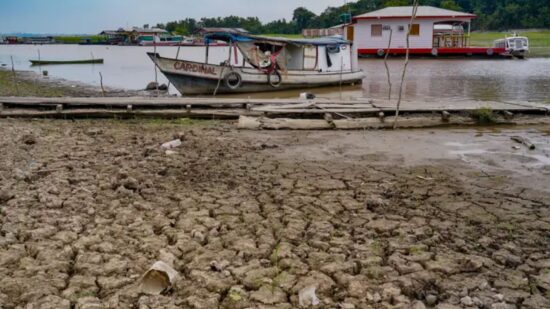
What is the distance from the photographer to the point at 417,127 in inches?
373

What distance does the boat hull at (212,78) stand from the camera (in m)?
15.8

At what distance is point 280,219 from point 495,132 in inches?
258

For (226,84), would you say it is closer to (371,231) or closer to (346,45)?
(346,45)

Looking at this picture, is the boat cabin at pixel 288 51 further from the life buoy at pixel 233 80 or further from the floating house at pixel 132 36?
the floating house at pixel 132 36

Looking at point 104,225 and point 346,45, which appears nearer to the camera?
point 104,225

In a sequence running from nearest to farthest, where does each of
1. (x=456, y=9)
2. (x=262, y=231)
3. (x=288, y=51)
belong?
(x=262, y=231), (x=288, y=51), (x=456, y=9)

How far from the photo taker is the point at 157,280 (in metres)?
3.18

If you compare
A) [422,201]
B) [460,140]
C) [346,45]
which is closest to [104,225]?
[422,201]

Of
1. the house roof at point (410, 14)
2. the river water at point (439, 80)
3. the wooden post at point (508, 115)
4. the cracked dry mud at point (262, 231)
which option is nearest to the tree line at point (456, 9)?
the house roof at point (410, 14)

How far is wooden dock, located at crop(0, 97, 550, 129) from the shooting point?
916 centimetres

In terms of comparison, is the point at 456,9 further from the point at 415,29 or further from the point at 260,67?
the point at 260,67

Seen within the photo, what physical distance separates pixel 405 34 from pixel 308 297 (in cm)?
3167

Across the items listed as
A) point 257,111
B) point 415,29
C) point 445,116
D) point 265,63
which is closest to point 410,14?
point 415,29

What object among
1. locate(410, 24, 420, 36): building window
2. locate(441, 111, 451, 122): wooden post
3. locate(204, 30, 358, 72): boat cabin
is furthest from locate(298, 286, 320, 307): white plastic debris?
locate(410, 24, 420, 36): building window
